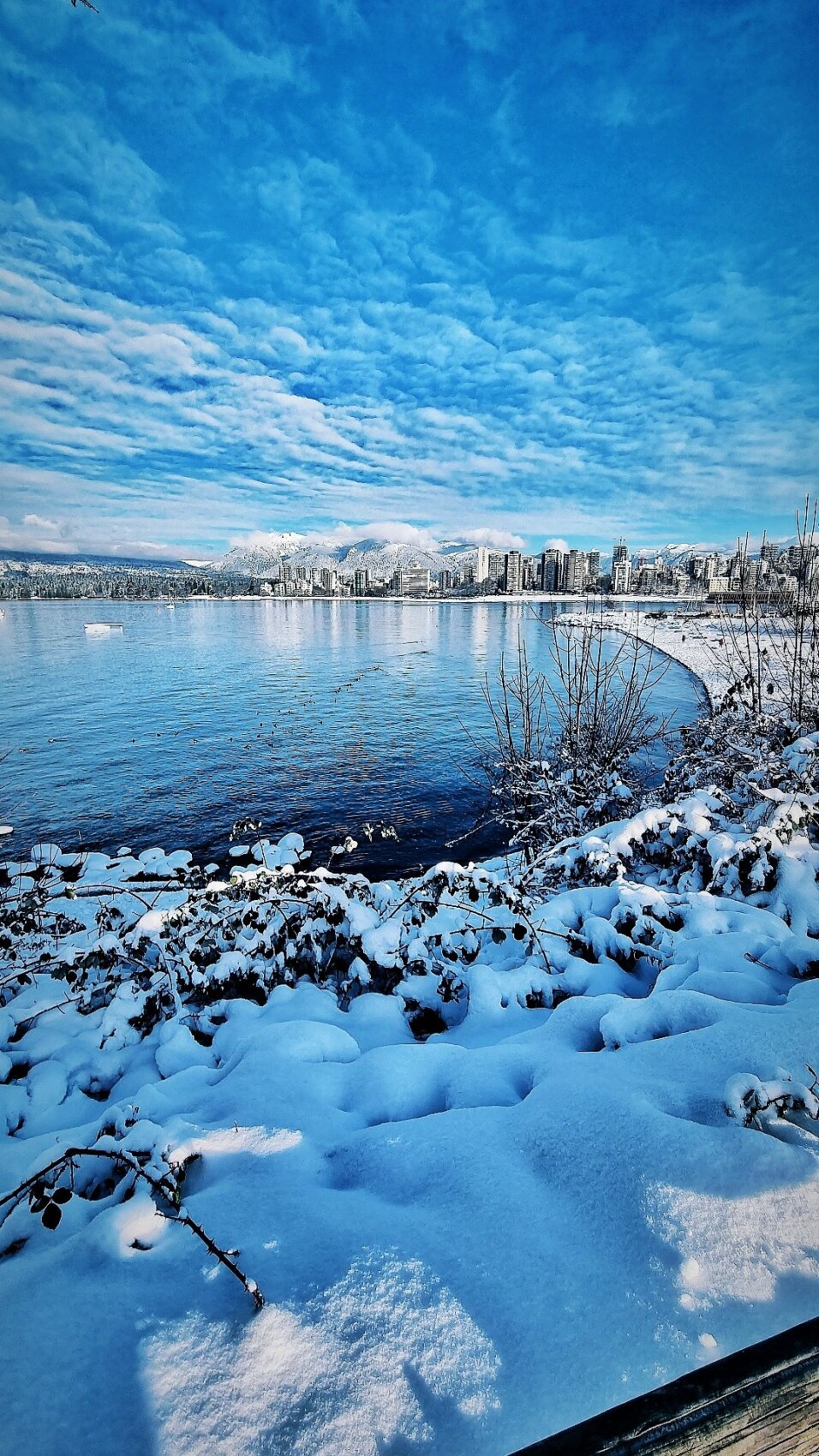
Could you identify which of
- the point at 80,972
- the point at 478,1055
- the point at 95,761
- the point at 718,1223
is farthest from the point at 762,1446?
the point at 95,761

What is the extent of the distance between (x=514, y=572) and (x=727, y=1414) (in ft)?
460

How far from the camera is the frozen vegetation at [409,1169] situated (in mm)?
1525

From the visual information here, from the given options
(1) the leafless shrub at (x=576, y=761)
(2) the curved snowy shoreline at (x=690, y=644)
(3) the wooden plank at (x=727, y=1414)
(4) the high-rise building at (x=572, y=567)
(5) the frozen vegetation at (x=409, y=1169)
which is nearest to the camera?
(3) the wooden plank at (x=727, y=1414)

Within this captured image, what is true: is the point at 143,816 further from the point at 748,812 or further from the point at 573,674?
the point at 748,812

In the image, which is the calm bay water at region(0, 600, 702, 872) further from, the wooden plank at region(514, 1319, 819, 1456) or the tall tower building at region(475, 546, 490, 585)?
the tall tower building at region(475, 546, 490, 585)

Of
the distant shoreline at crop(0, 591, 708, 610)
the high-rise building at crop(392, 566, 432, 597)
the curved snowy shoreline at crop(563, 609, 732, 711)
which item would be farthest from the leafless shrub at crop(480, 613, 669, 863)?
the high-rise building at crop(392, 566, 432, 597)

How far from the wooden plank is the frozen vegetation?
1.84ft

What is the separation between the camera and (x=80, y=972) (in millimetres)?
4871

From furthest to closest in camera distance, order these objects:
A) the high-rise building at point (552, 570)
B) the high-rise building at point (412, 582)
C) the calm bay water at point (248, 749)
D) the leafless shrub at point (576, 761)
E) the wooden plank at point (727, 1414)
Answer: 1. the high-rise building at point (412, 582)
2. the high-rise building at point (552, 570)
3. the calm bay water at point (248, 749)
4. the leafless shrub at point (576, 761)
5. the wooden plank at point (727, 1414)

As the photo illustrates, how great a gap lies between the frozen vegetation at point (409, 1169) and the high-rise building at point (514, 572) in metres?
134

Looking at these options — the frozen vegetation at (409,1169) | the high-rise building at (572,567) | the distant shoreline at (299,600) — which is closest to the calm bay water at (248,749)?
the frozen vegetation at (409,1169)

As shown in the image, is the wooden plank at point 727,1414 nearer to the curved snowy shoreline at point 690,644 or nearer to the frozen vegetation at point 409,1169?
the frozen vegetation at point 409,1169

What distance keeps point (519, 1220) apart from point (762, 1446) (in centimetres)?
101

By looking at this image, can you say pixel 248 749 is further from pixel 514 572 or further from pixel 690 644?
pixel 514 572
